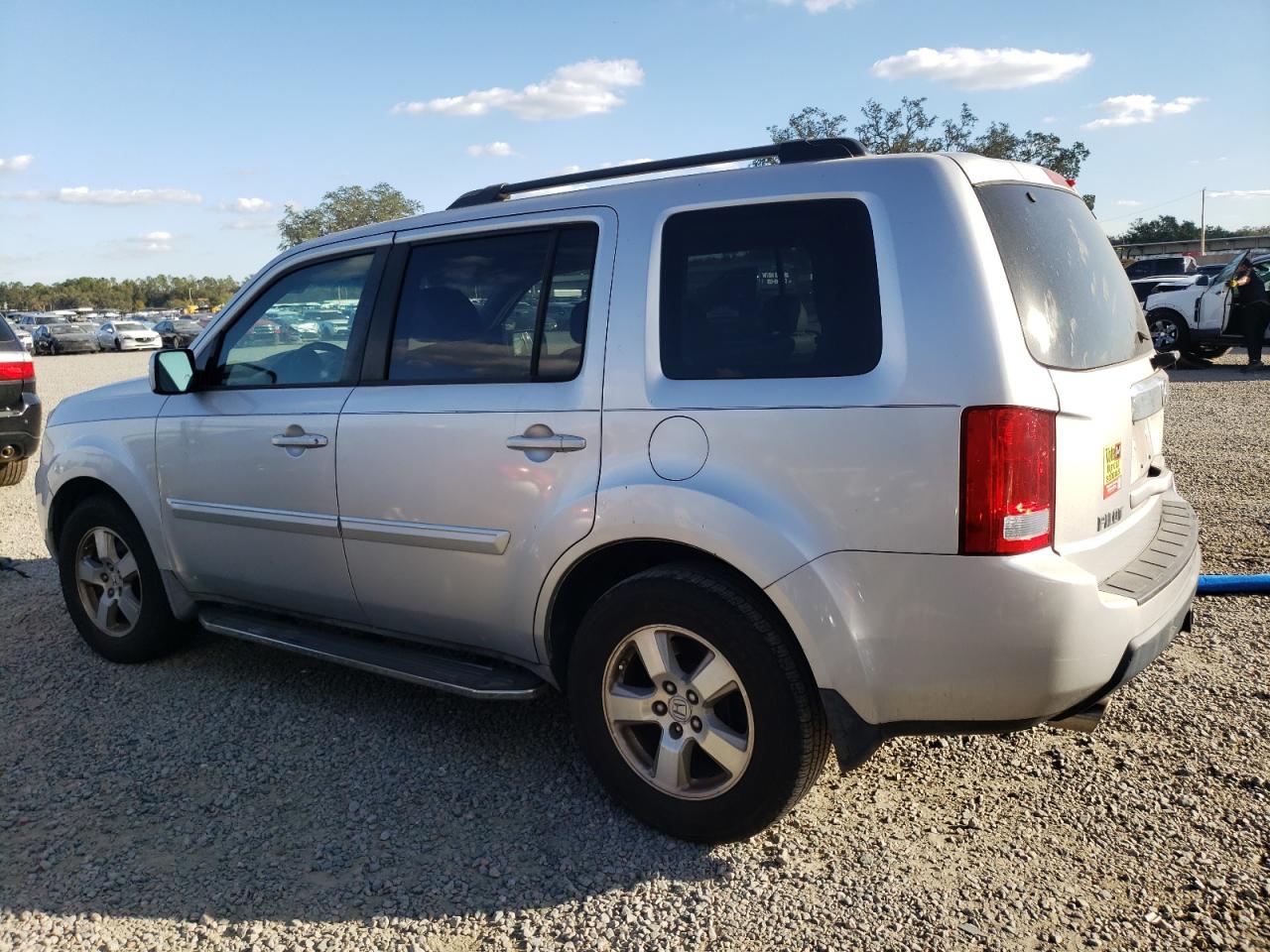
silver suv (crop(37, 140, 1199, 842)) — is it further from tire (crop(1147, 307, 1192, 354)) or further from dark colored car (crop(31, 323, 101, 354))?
dark colored car (crop(31, 323, 101, 354))

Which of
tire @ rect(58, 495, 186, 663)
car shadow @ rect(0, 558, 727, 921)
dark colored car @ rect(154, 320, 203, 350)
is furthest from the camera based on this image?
dark colored car @ rect(154, 320, 203, 350)

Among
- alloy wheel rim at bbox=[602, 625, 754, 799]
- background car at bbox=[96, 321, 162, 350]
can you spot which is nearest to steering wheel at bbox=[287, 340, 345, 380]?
alloy wheel rim at bbox=[602, 625, 754, 799]

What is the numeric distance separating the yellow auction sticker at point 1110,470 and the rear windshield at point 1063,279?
9.3 inches

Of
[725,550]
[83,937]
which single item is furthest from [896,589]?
[83,937]

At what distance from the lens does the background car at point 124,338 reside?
138 ft

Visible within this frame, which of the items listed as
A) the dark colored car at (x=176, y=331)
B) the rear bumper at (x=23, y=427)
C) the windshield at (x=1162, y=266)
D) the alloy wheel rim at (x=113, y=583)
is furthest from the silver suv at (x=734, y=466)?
the dark colored car at (x=176, y=331)

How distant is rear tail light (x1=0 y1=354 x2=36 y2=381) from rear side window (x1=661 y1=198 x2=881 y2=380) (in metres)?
7.33

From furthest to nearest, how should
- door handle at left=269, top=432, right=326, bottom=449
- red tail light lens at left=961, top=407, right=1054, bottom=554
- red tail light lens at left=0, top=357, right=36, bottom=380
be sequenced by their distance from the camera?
red tail light lens at left=0, top=357, right=36, bottom=380, door handle at left=269, top=432, right=326, bottom=449, red tail light lens at left=961, top=407, right=1054, bottom=554

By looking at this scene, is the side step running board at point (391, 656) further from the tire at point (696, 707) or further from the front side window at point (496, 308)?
the front side window at point (496, 308)

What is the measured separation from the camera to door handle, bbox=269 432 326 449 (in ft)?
12.4

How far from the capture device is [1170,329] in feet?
55.2

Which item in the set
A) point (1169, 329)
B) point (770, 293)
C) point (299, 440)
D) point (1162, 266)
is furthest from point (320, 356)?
point (1162, 266)

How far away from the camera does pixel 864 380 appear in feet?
8.64

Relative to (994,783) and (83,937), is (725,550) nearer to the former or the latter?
(994,783)
